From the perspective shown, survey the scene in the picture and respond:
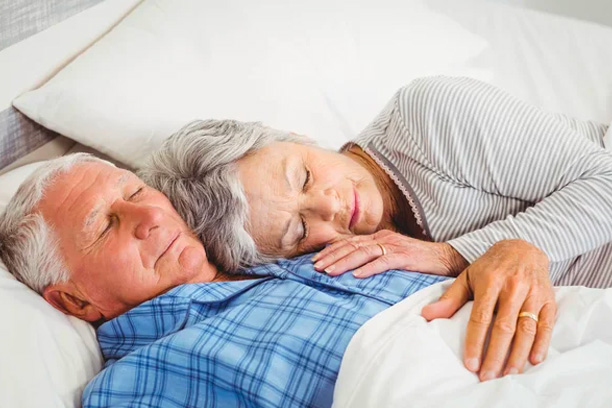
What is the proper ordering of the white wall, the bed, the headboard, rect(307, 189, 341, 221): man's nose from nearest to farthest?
rect(307, 189, 341, 221): man's nose < the headboard < the bed < the white wall

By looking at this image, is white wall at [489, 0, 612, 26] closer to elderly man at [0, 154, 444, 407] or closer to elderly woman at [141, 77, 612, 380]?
elderly woman at [141, 77, 612, 380]

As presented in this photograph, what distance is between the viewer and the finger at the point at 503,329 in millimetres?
1130

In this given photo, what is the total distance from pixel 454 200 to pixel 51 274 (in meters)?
0.80

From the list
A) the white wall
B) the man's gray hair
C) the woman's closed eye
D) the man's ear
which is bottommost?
the man's ear

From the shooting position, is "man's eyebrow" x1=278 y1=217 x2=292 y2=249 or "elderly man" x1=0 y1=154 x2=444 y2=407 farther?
"man's eyebrow" x1=278 y1=217 x2=292 y2=249

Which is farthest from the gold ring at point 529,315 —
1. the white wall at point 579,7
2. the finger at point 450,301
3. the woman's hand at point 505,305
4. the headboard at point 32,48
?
the white wall at point 579,7

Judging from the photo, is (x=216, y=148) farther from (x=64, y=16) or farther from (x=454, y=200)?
(x=64, y=16)

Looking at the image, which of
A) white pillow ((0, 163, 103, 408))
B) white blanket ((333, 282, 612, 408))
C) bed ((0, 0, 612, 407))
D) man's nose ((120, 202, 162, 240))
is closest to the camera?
white blanket ((333, 282, 612, 408))

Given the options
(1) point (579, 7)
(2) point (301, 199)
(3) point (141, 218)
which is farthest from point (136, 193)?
(1) point (579, 7)

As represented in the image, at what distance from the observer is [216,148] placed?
4.83 feet

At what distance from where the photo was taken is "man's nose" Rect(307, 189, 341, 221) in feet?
4.75

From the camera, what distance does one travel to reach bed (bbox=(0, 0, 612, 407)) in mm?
1678

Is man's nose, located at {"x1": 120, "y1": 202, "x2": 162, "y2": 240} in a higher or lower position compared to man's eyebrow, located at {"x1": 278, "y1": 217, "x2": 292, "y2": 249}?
higher

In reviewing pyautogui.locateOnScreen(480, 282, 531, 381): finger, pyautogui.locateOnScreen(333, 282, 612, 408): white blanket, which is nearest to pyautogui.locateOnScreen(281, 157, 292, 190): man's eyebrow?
→ pyautogui.locateOnScreen(333, 282, 612, 408): white blanket
